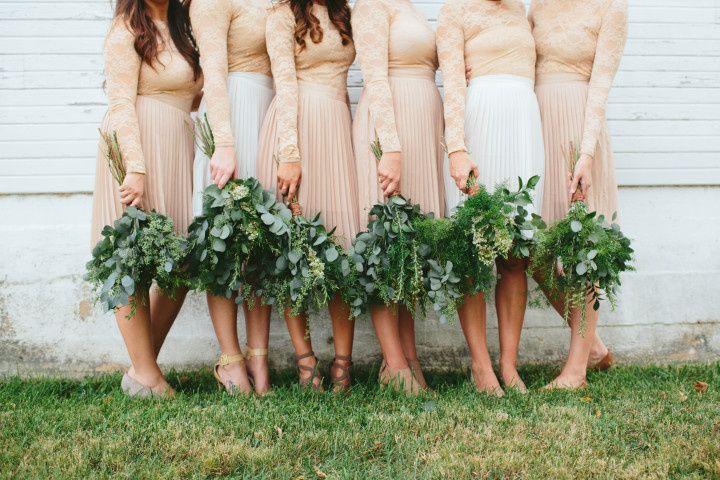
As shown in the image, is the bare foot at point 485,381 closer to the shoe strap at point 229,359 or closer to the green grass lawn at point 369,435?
the green grass lawn at point 369,435

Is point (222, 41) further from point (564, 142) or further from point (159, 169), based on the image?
point (564, 142)

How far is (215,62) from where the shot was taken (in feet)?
11.6

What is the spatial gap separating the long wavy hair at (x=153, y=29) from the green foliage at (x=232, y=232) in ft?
2.53

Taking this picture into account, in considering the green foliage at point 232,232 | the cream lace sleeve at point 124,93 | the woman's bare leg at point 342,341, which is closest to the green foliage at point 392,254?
the woman's bare leg at point 342,341

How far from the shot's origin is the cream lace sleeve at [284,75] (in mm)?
3561

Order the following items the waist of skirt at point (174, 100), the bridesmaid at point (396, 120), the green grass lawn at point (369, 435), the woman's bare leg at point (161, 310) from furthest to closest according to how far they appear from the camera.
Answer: the woman's bare leg at point (161, 310)
the waist of skirt at point (174, 100)
the bridesmaid at point (396, 120)
the green grass lawn at point (369, 435)

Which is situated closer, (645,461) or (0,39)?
(645,461)

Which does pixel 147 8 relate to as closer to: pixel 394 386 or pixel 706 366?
pixel 394 386

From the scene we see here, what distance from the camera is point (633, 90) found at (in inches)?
191

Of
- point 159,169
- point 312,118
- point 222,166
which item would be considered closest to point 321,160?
point 312,118

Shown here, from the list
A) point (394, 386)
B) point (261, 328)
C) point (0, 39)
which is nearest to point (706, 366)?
point (394, 386)

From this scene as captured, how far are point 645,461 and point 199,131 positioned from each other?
2.57m

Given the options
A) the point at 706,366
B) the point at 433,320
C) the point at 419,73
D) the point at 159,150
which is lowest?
the point at 706,366

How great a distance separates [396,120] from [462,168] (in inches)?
17.3
